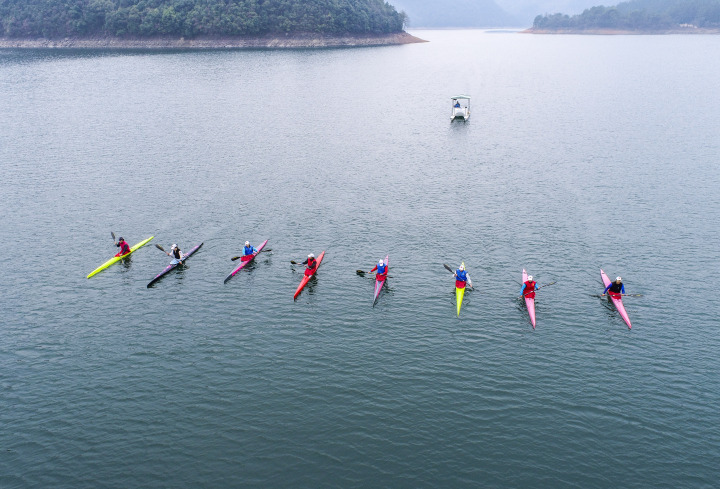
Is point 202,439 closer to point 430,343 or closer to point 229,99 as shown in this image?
point 430,343

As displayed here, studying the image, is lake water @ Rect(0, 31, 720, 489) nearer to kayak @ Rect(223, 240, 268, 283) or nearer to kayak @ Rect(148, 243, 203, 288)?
kayak @ Rect(148, 243, 203, 288)

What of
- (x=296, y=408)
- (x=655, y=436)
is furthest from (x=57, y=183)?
(x=655, y=436)

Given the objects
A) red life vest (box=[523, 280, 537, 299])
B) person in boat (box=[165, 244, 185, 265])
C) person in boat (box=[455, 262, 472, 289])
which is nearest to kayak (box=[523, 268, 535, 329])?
red life vest (box=[523, 280, 537, 299])

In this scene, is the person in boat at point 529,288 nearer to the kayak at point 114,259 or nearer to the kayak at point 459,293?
the kayak at point 459,293

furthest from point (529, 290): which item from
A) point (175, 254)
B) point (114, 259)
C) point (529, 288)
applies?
point (114, 259)

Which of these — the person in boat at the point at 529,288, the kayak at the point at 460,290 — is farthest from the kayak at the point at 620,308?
the kayak at the point at 460,290
